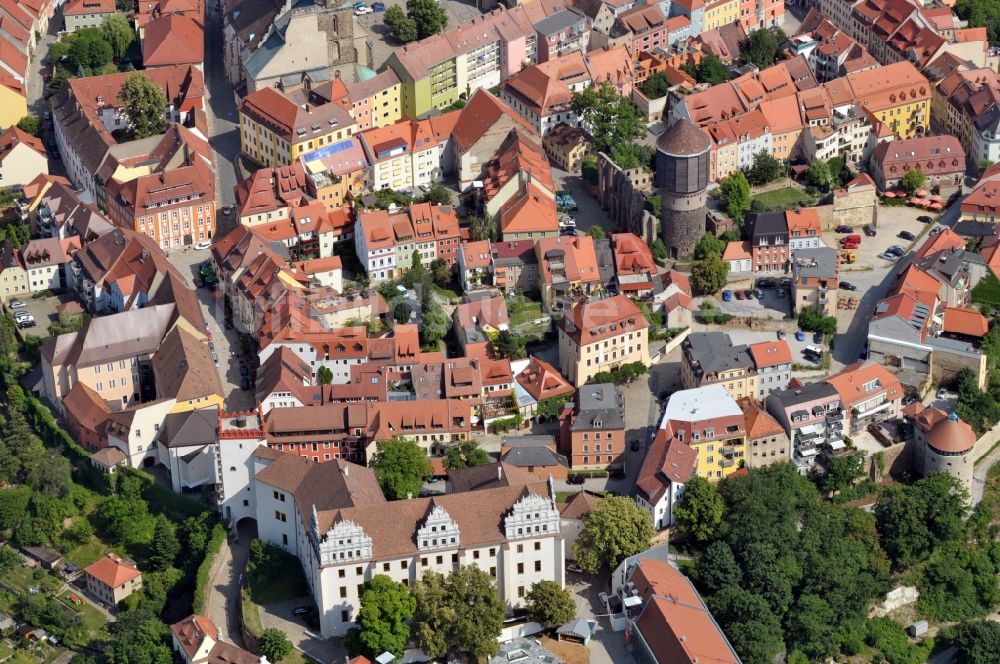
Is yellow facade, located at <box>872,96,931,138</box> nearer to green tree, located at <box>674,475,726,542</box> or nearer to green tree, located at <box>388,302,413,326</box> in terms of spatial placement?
green tree, located at <box>388,302,413,326</box>

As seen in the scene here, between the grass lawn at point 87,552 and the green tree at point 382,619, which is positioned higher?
A: the green tree at point 382,619

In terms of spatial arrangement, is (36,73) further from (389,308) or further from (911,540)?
(911,540)

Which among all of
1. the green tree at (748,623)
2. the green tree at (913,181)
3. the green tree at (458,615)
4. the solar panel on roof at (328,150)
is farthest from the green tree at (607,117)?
the green tree at (458,615)

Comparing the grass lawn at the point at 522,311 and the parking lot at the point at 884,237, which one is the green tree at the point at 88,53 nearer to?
the grass lawn at the point at 522,311

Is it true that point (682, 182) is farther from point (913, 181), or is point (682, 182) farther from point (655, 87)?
point (913, 181)

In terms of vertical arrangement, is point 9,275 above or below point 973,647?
above

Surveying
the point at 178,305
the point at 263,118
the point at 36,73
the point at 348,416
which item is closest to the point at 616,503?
the point at 348,416

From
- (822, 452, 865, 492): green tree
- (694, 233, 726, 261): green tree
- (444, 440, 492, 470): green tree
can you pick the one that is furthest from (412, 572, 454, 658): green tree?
(694, 233, 726, 261): green tree
